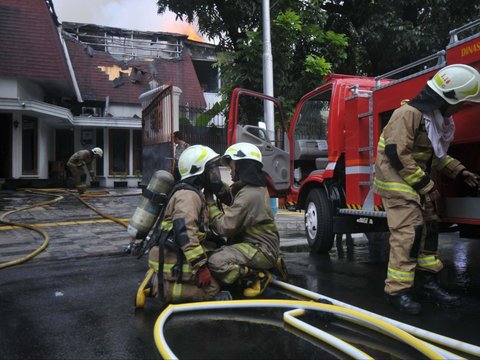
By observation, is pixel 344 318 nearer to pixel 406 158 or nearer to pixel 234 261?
pixel 234 261

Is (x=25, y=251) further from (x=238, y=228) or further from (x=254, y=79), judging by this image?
(x=254, y=79)

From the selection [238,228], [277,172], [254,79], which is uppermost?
[254,79]

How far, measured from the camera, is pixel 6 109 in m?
14.6

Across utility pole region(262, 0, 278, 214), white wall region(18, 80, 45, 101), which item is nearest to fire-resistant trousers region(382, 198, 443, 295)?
utility pole region(262, 0, 278, 214)

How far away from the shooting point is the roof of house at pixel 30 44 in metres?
15.2

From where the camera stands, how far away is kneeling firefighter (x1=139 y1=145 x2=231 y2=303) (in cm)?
345

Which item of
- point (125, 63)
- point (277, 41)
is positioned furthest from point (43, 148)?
point (277, 41)

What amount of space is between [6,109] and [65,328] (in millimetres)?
13389

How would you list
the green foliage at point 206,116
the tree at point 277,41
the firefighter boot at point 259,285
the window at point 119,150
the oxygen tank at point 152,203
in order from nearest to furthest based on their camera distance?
the firefighter boot at point 259,285 < the oxygen tank at point 152,203 < the tree at point 277,41 < the green foliage at point 206,116 < the window at point 119,150

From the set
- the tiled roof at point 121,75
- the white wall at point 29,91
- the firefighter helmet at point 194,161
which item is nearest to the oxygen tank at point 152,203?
the firefighter helmet at point 194,161

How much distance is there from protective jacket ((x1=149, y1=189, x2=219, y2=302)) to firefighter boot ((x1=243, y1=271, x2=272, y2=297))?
0.32 m

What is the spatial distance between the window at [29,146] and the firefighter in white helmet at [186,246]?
1431cm

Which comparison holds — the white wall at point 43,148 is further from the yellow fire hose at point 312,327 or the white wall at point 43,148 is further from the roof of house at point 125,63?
the yellow fire hose at point 312,327

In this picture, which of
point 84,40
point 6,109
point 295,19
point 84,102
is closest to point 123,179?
point 84,102
